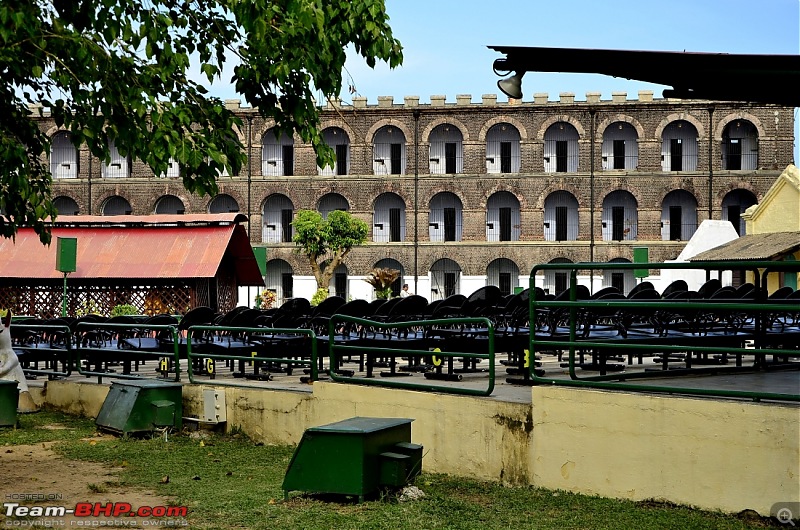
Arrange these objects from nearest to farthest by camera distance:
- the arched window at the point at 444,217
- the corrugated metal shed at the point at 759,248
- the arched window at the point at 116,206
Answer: the corrugated metal shed at the point at 759,248 < the arched window at the point at 444,217 < the arched window at the point at 116,206

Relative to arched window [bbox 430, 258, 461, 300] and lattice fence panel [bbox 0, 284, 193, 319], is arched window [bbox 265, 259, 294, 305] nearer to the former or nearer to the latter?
arched window [bbox 430, 258, 461, 300]

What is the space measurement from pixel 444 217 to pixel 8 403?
40370mm

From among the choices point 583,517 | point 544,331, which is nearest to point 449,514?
point 583,517

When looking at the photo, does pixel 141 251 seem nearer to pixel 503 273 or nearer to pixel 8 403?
pixel 8 403

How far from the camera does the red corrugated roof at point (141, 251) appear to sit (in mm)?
21234

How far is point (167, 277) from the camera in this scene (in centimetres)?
2106

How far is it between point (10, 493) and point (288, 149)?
44.9 metres

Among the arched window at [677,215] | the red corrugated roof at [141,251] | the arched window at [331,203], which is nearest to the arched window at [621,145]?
the arched window at [677,215]

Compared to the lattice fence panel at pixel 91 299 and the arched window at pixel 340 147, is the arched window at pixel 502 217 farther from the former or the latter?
the lattice fence panel at pixel 91 299

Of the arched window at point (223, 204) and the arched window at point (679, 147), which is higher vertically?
the arched window at point (679, 147)

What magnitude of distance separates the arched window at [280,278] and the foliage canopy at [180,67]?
41822mm

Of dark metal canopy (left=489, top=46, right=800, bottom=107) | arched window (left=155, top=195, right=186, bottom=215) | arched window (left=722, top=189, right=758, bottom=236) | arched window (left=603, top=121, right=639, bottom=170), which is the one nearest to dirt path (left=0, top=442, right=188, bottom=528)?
dark metal canopy (left=489, top=46, right=800, bottom=107)

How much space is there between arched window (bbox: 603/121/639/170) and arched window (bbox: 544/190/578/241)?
2.88 m

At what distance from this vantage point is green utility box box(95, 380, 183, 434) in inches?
360
